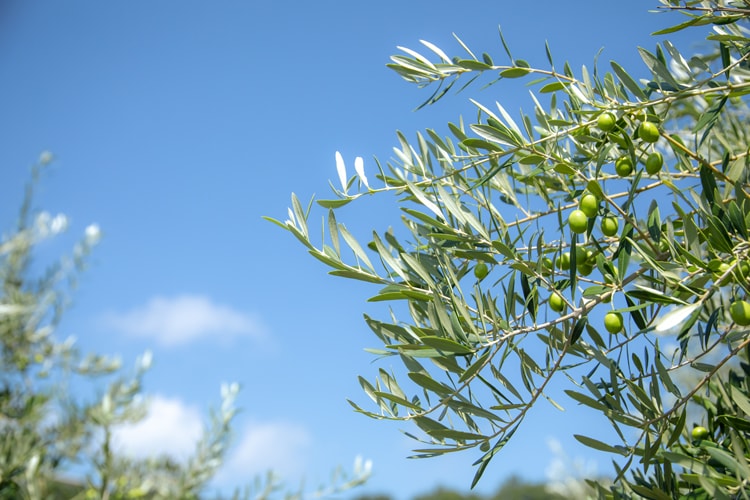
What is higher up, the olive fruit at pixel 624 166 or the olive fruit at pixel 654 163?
the olive fruit at pixel 624 166

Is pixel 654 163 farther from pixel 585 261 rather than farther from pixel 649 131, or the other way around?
pixel 585 261

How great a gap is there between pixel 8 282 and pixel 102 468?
3.16m

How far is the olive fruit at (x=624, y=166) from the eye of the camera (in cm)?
165

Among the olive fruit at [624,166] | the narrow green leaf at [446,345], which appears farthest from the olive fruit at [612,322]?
the olive fruit at [624,166]

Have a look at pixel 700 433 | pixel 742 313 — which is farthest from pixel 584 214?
pixel 700 433

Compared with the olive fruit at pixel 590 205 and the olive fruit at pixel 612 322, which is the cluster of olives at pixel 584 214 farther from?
the olive fruit at pixel 612 322

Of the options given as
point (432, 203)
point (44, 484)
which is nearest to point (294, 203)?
point (432, 203)

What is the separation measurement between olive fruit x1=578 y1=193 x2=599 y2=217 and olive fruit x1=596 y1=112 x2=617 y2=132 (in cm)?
19

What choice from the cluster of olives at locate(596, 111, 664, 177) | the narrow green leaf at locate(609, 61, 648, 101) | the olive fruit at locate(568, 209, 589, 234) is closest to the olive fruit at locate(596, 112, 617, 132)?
the cluster of olives at locate(596, 111, 664, 177)

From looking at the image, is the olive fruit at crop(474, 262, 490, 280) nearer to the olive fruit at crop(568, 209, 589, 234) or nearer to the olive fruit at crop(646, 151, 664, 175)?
the olive fruit at crop(568, 209, 589, 234)

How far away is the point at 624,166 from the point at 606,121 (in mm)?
207

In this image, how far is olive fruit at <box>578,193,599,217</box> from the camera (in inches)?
56.9

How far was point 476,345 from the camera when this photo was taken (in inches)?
57.0

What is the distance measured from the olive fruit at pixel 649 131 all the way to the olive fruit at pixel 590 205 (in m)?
0.23
